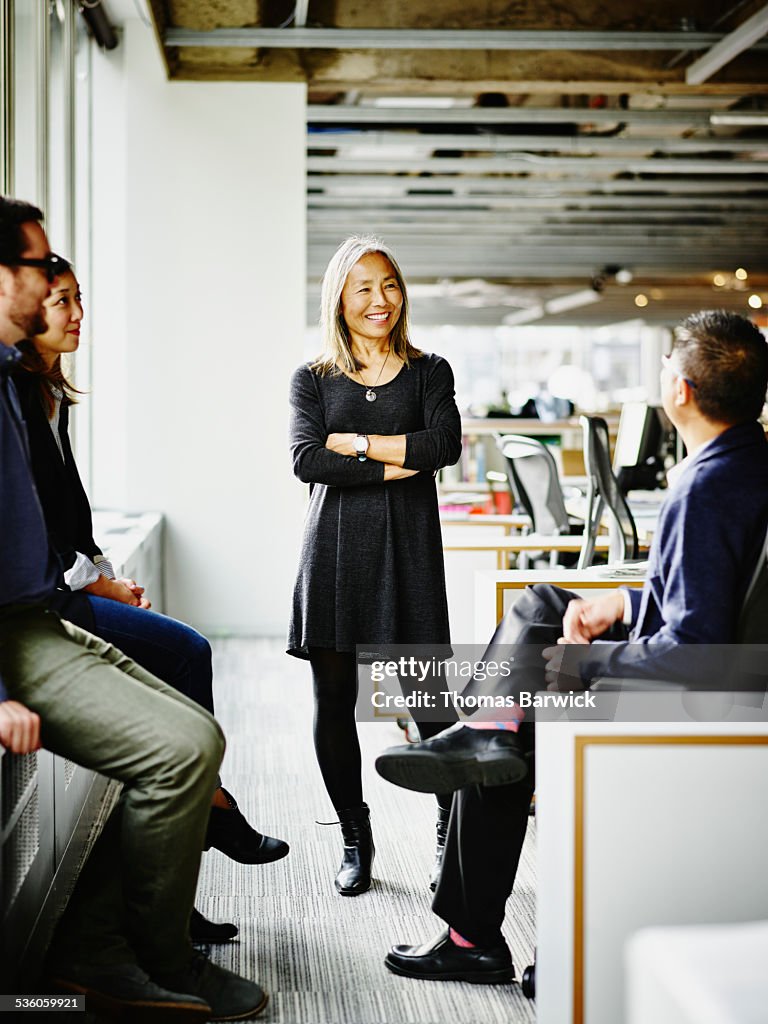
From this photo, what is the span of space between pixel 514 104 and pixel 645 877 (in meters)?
7.72

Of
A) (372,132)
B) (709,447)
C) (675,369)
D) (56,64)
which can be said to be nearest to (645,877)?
(709,447)

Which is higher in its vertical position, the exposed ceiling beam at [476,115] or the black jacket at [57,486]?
the exposed ceiling beam at [476,115]

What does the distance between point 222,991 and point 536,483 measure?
347 centimetres

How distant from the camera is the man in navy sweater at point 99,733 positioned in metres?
1.93

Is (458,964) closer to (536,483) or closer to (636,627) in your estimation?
(636,627)

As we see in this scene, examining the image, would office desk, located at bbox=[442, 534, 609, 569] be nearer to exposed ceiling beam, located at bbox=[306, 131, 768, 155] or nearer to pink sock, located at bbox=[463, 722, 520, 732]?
pink sock, located at bbox=[463, 722, 520, 732]

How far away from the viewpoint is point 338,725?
2740 mm

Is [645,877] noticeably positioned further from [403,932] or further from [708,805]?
[403,932]

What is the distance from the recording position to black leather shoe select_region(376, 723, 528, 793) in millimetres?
2023

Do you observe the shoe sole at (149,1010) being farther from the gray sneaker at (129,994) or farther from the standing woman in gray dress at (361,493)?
the standing woman in gray dress at (361,493)

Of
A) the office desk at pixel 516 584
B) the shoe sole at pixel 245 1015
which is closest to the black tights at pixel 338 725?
the office desk at pixel 516 584

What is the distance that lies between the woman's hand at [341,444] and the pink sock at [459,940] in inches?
41.7

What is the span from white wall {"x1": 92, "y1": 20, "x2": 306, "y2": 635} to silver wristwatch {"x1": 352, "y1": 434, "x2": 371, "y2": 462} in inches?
140

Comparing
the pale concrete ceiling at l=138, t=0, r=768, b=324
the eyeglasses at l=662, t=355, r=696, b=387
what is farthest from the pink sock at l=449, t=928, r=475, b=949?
the pale concrete ceiling at l=138, t=0, r=768, b=324
